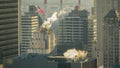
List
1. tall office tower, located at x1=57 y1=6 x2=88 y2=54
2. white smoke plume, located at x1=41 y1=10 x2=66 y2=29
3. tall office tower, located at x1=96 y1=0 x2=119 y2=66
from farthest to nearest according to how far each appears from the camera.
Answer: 1. white smoke plume, located at x1=41 y1=10 x2=66 y2=29
2. tall office tower, located at x1=57 y1=6 x2=88 y2=54
3. tall office tower, located at x1=96 y1=0 x2=119 y2=66

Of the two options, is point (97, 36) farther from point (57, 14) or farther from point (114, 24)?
point (57, 14)

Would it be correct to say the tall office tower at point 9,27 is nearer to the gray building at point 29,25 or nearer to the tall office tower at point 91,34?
the gray building at point 29,25

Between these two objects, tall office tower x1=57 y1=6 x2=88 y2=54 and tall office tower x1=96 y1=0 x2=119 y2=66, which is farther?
tall office tower x1=57 y1=6 x2=88 y2=54

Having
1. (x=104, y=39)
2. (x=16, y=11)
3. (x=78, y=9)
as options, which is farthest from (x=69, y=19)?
(x=16, y=11)

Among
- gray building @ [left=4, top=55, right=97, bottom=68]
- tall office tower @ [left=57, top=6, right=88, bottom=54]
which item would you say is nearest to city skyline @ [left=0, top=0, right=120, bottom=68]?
tall office tower @ [left=57, top=6, right=88, bottom=54]

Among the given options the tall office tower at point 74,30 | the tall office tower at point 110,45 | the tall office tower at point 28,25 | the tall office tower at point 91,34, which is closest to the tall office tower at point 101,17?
→ the tall office tower at point 110,45

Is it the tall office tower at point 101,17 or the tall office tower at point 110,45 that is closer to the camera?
the tall office tower at point 110,45

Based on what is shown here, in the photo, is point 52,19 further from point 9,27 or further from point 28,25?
point 9,27

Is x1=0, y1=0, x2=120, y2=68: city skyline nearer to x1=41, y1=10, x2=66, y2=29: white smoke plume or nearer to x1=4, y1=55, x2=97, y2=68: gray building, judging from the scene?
x1=41, y1=10, x2=66, y2=29: white smoke plume

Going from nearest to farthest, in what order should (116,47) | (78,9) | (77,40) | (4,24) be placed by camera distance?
(4,24), (116,47), (77,40), (78,9)
